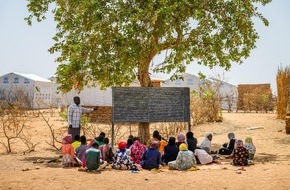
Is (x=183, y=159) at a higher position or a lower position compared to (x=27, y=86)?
lower

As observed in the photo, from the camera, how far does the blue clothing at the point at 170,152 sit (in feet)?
30.5

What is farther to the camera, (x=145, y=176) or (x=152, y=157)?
(x=152, y=157)

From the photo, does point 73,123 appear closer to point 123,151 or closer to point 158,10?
point 123,151

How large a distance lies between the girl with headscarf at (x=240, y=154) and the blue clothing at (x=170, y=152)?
144 cm

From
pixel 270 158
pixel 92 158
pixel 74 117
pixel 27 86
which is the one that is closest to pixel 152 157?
pixel 92 158

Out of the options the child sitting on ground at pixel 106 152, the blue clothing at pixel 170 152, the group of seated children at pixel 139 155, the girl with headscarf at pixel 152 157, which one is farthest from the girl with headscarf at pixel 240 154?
the child sitting on ground at pixel 106 152

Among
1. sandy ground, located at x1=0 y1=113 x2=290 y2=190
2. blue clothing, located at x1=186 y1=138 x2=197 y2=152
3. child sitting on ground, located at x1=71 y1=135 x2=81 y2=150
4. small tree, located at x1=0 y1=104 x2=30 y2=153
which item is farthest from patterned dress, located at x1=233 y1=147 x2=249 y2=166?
small tree, located at x1=0 y1=104 x2=30 y2=153

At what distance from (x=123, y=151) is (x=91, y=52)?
13.7 feet

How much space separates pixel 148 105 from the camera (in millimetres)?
11875

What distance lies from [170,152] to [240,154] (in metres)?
1.70

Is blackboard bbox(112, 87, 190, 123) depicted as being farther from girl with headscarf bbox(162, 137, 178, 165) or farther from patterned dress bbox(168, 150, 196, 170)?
patterned dress bbox(168, 150, 196, 170)

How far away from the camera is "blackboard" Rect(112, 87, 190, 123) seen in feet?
38.5

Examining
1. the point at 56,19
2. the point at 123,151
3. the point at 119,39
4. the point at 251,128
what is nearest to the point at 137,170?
the point at 123,151

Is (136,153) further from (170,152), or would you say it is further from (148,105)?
(148,105)
